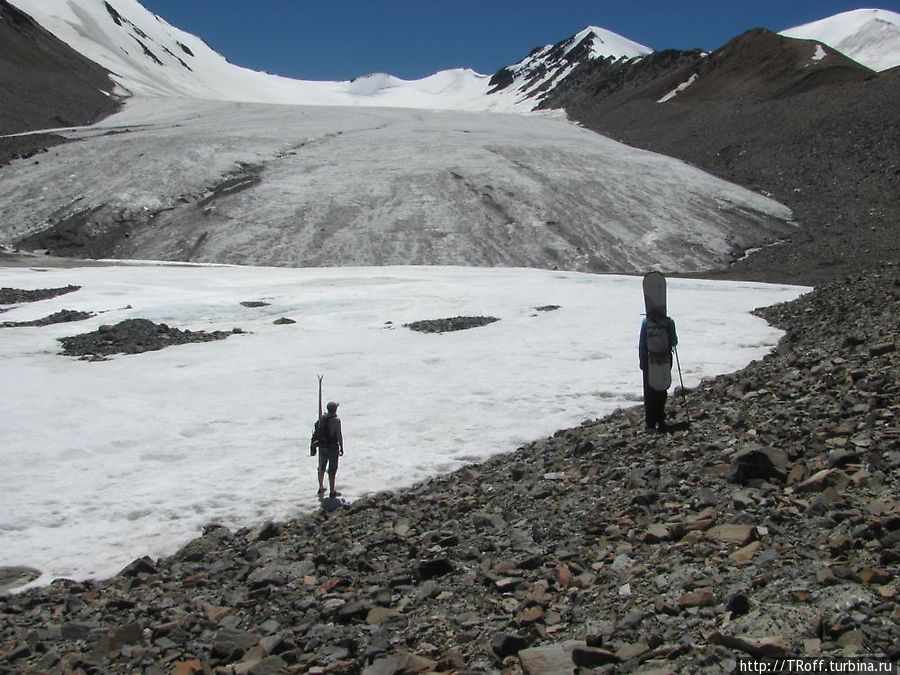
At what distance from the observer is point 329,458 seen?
32.4 ft

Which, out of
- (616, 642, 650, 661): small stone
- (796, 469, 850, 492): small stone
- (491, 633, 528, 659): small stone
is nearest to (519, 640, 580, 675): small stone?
(491, 633, 528, 659): small stone

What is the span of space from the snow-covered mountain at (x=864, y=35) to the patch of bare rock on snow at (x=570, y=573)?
147245mm

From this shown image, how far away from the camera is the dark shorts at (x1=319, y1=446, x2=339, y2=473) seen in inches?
387

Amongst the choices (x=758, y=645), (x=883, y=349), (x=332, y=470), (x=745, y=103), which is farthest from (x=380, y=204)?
(x=745, y=103)

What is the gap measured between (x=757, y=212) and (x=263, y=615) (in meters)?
54.1

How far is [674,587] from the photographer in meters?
5.37

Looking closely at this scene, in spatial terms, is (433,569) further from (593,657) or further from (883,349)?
(883,349)

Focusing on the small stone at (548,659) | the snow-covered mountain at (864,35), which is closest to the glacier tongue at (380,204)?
the small stone at (548,659)

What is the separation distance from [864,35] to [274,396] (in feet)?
566

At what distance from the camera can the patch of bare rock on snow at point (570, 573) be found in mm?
4711

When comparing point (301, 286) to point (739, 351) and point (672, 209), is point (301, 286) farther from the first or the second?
point (672, 209)

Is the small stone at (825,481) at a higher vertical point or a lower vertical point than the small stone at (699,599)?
higher

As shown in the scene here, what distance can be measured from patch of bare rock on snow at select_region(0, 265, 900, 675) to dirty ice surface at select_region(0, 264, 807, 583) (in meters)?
1.24

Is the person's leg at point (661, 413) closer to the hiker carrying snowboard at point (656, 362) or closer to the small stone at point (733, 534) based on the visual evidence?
the hiker carrying snowboard at point (656, 362)
